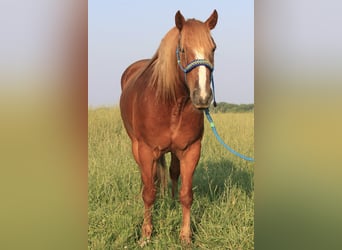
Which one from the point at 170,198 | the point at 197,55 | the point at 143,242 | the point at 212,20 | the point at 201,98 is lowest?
the point at 143,242

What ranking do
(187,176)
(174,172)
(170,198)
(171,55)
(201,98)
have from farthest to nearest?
(174,172)
(170,198)
(187,176)
(171,55)
(201,98)

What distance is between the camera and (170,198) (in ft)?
10.1

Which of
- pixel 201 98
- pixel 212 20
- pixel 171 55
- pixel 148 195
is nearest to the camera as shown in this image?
pixel 201 98

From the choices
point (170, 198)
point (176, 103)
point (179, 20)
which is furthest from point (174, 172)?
point (179, 20)

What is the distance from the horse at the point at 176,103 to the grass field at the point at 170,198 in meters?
0.13

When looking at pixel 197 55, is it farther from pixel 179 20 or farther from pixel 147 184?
pixel 147 184

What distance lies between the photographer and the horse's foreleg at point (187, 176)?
2521 mm

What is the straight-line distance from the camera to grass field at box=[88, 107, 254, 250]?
2.24 meters

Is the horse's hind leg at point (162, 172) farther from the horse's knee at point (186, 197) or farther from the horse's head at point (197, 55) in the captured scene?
the horse's head at point (197, 55)

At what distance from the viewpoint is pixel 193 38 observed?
1913 mm

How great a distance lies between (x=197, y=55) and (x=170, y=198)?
66.5 inches

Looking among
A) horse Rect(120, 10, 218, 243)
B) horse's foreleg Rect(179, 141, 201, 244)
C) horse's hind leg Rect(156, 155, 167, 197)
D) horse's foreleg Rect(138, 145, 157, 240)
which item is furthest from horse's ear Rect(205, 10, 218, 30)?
horse's hind leg Rect(156, 155, 167, 197)

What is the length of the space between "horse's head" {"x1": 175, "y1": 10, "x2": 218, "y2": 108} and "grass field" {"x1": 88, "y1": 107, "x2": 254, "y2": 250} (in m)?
0.47
